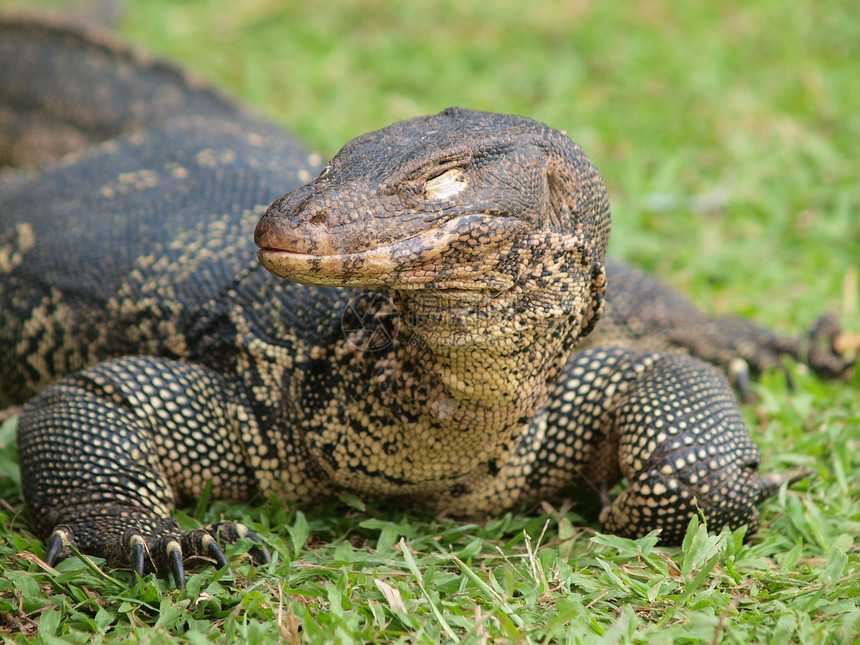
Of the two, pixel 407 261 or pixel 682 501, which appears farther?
pixel 682 501

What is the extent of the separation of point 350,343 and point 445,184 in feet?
3.03

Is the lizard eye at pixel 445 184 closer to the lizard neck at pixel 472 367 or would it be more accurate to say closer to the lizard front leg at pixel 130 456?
the lizard neck at pixel 472 367

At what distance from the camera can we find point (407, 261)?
9.36 feet

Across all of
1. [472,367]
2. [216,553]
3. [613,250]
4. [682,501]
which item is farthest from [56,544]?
[613,250]

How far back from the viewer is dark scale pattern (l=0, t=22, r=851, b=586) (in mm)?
2988

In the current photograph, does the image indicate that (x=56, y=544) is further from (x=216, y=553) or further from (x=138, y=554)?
(x=216, y=553)

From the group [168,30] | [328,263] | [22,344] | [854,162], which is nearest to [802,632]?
[328,263]

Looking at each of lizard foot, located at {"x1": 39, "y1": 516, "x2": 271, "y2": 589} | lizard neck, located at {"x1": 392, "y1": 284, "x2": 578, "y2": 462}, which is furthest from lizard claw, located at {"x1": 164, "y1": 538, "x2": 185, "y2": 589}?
lizard neck, located at {"x1": 392, "y1": 284, "x2": 578, "y2": 462}

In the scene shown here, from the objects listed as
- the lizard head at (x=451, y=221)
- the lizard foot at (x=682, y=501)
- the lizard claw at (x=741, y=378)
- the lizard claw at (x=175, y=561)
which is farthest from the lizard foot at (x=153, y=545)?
the lizard claw at (x=741, y=378)

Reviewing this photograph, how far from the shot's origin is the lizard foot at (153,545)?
3.35m

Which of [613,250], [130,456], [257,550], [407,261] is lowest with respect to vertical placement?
[257,550]

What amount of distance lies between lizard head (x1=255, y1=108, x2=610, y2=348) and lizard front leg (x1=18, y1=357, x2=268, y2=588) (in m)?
1.23

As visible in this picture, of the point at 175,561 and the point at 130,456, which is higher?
the point at 130,456

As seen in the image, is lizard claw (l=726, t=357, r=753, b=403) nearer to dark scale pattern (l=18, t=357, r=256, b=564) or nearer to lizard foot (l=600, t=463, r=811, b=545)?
lizard foot (l=600, t=463, r=811, b=545)
